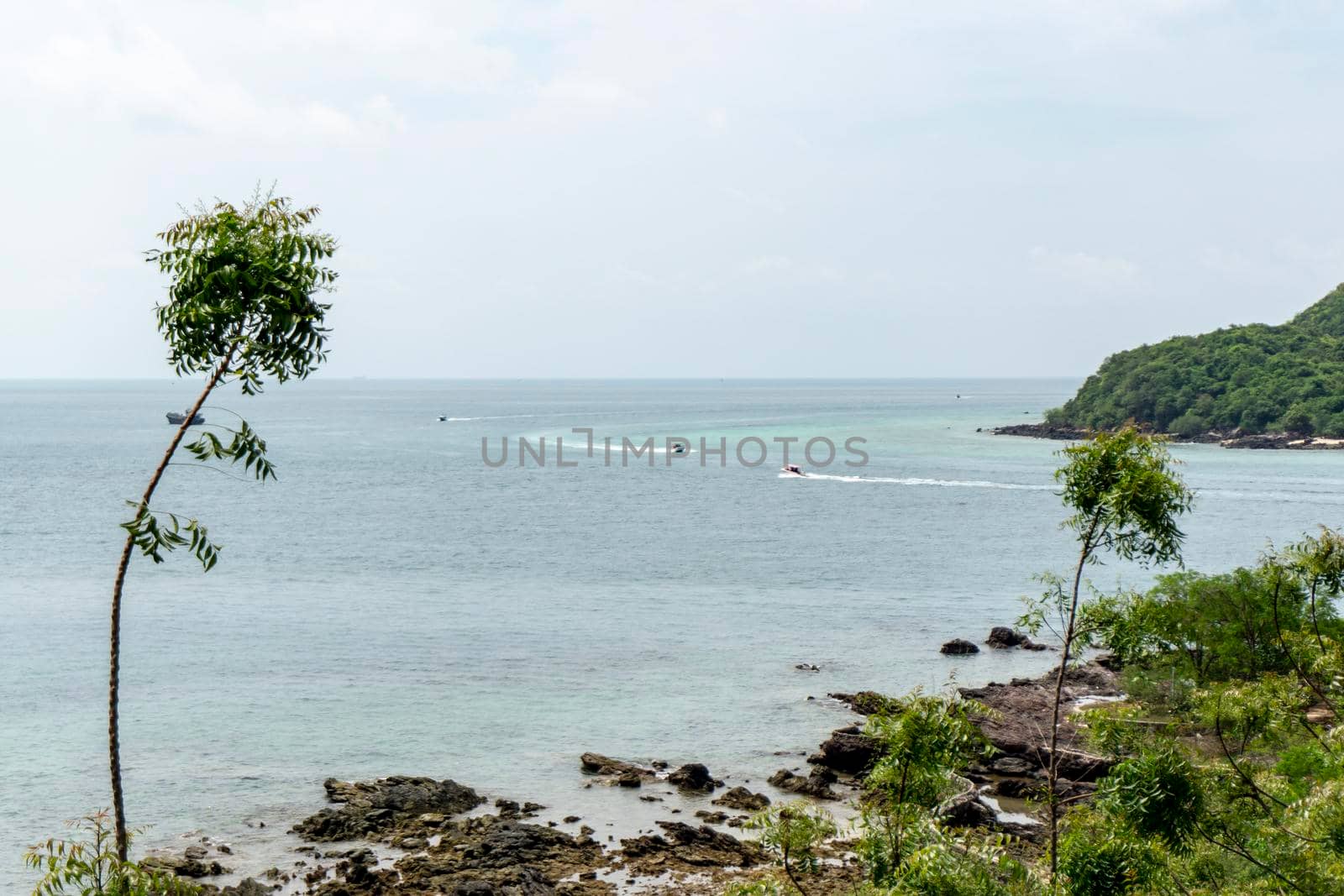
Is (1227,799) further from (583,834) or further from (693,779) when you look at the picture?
(693,779)

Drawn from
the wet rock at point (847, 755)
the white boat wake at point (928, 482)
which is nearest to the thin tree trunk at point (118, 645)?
the wet rock at point (847, 755)

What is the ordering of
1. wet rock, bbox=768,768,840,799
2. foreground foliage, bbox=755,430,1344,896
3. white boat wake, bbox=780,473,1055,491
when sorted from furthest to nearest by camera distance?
1. white boat wake, bbox=780,473,1055,491
2. wet rock, bbox=768,768,840,799
3. foreground foliage, bbox=755,430,1344,896

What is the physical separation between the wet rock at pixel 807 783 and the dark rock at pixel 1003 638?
17622 mm

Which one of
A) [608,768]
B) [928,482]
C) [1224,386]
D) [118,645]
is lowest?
[608,768]

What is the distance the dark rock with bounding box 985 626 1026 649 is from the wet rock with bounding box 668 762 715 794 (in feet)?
64.3

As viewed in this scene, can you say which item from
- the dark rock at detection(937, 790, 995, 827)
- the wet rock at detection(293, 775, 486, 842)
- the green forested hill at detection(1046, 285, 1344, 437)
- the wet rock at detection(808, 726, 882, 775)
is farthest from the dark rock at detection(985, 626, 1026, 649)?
the green forested hill at detection(1046, 285, 1344, 437)

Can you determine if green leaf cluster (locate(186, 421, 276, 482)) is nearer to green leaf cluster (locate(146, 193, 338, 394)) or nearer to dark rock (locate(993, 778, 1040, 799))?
green leaf cluster (locate(146, 193, 338, 394))

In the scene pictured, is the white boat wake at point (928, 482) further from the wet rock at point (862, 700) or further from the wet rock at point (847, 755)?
the wet rock at point (847, 755)

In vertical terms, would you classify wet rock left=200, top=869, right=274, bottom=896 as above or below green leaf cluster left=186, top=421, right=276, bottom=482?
below

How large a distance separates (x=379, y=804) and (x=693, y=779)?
7.75 metres

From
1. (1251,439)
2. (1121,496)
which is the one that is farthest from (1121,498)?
(1251,439)

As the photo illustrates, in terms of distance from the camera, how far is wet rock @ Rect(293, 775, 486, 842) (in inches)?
1024

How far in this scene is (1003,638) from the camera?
45469mm

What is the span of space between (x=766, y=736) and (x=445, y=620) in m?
20.1
